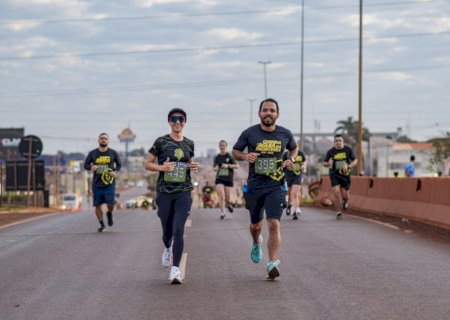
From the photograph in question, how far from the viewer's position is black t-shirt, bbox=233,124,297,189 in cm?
1116

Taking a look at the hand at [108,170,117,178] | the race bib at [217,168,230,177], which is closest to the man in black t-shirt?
the race bib at [217,168,230,177]

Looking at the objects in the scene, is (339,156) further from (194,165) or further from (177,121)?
(177,121)

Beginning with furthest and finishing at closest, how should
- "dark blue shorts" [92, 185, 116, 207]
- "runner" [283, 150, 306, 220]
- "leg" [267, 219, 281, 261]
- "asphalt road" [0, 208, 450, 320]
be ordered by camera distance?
"runner" [283, 150, 306, 220]
"dark blue shorts" [92, 185, 116, 207]
"leg" [267, 219, 281, 261]
"asphalt road" [0, 208, 450, 320]

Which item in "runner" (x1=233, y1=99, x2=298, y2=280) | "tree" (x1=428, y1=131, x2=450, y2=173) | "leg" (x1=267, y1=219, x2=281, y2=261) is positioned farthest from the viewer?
"tree" (x1=428, y1=131, x2=450, y2=173)

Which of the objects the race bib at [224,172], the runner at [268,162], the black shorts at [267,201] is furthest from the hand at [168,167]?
the race bib at [224,172]

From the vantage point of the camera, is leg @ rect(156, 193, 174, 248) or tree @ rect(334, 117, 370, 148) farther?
tree @ rect(334, 117, 370, 148)

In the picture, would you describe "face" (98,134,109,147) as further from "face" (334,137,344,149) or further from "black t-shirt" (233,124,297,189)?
"black t-shirt" (233,124,297,189)

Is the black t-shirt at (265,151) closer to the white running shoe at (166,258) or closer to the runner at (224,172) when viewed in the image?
the white running shoe at (166,258)

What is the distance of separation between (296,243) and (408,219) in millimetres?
6868

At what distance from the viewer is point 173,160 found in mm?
11203

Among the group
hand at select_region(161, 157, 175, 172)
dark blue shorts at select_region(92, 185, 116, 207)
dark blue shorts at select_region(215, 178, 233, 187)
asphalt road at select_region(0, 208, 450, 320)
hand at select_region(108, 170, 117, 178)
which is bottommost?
asphalt road at select_region(0, 208, 450, 320)

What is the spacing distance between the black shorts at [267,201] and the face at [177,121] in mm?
1059

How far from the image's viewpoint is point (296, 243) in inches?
619

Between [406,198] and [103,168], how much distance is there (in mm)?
7638
